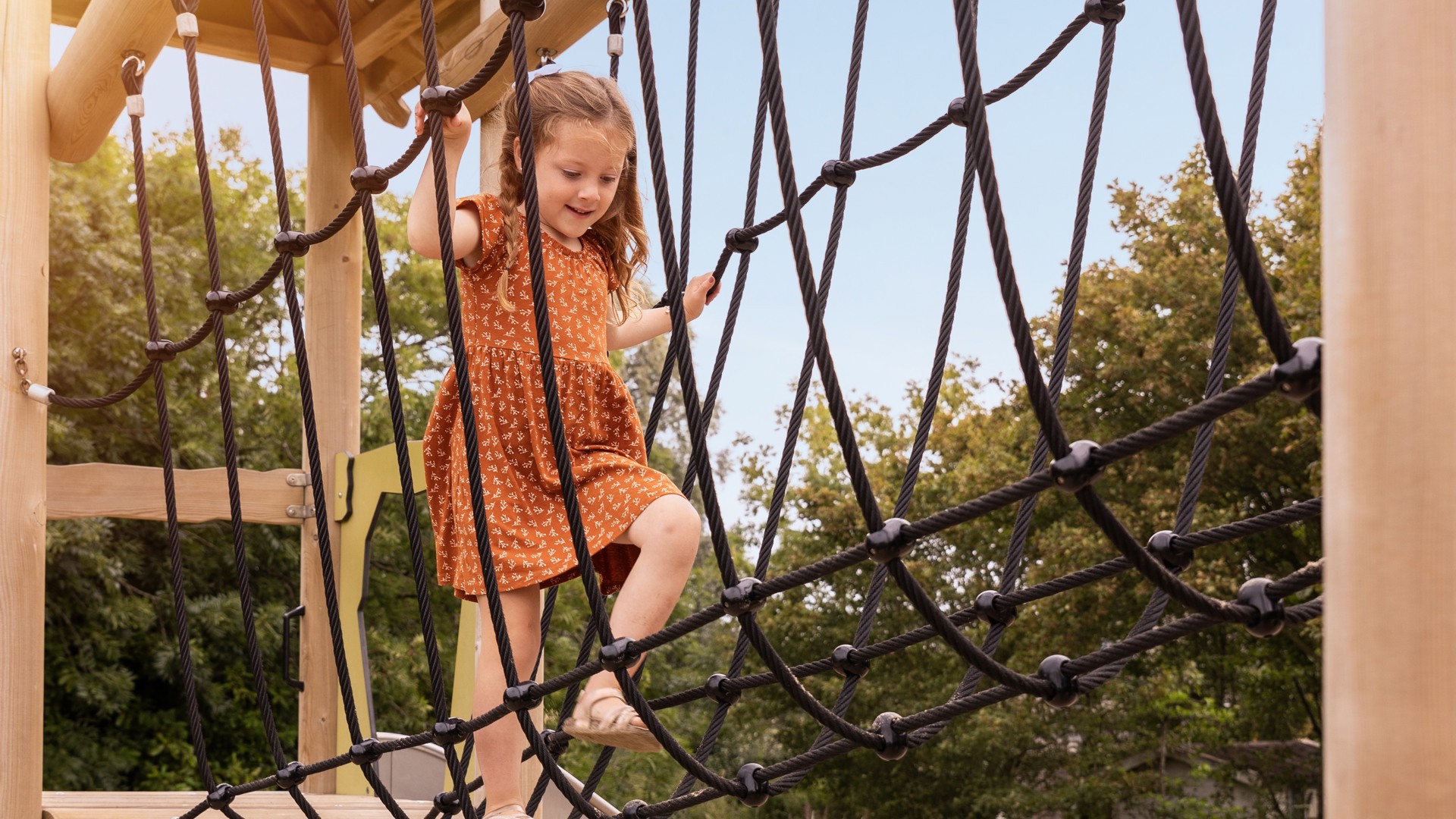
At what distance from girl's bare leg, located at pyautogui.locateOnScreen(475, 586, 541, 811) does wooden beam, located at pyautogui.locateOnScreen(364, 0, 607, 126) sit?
110cm

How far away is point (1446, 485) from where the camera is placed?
59cm

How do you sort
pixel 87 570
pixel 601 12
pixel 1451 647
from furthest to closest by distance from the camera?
pixel 87 570
pixel 601 12
pixel 1451 647

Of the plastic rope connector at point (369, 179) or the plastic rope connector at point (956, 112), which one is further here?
the plastic rope connector at point (956, 112)

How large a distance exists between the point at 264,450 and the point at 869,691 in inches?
218

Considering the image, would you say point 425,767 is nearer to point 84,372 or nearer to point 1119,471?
point 84,372

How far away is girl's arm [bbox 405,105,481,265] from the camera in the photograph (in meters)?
1.47

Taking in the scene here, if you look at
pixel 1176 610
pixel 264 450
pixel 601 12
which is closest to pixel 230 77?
pixel 264 450

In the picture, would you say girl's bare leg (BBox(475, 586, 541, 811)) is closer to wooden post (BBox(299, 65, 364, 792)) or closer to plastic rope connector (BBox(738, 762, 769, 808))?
plastic rope connector (BBox(738, 762, 769, 808))

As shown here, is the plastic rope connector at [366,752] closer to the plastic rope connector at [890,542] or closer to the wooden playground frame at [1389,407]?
the plastic rope connector at [890,542]

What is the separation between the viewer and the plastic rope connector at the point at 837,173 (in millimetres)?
1604

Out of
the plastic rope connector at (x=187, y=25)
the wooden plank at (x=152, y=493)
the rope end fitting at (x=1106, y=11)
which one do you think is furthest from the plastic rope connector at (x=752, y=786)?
the wooden plank at (x=152, y=493)

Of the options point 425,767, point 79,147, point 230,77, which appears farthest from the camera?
point 230,77

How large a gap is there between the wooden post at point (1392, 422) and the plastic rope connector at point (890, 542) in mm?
385

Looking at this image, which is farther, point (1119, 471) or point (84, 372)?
point (1119, 471)
